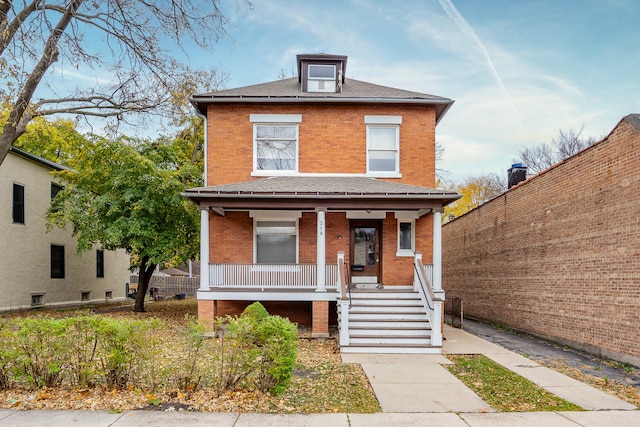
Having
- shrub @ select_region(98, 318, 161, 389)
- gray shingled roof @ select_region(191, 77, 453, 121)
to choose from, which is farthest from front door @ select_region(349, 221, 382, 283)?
shrub @ select_region(98, 318, 161, 389)

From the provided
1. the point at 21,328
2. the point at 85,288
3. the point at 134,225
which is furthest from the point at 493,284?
the point at 85,288

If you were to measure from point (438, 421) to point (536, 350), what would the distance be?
6.06 meters

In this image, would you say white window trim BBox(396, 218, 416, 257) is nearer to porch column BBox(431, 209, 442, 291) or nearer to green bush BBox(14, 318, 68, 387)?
porch column BBox(431, 209, 442, 291)

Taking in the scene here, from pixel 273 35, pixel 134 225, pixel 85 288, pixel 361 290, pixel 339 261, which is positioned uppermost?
pixel 273 35

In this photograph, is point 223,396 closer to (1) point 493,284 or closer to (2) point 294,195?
(2) point 294,195

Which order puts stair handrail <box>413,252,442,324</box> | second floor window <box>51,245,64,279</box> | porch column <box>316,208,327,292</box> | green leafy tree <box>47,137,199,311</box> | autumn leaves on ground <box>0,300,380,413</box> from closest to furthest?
autumn leaves on ground <box>0,300,380,413</box> < stair handrail <box>413,252,442,324</box> < porch column <box>316,208,327,292</box> < green leafy tree <box>47,137,199,311</box> < second floor window <box>51,245,64,279</box>

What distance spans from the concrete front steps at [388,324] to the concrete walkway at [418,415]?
6.62ft

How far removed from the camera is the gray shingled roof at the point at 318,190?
36.2 feet

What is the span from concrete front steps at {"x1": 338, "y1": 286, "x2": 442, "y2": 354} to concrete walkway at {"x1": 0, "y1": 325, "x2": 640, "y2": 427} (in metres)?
2.02

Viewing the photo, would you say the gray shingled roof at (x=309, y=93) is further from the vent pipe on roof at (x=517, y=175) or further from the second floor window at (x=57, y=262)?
the second floor window at (x=57, y=262)

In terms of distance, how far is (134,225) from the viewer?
45.6 feet

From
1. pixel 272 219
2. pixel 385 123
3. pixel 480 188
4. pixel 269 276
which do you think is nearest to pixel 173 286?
pixel 272 219

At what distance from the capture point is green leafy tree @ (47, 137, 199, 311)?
46.4 ft

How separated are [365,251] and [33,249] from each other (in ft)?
46.2
